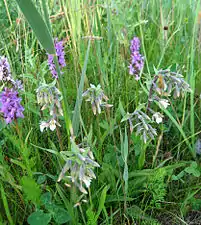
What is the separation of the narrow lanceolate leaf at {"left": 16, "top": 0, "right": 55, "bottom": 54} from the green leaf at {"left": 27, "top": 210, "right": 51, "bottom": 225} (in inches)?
20.4

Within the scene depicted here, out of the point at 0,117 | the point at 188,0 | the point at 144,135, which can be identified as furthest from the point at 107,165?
the point at 188,0

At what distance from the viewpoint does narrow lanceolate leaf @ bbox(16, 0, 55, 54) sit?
1.84 ft

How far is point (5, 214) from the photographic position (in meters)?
1.02

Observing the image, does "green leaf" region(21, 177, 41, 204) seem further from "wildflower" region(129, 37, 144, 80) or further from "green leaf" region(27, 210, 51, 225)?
"wildflower" region(129, 37, 144, 80)

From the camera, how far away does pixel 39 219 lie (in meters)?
0.91

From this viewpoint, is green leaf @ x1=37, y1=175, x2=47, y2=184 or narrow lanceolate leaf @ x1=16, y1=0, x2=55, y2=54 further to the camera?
green leaf @ x1=37, y1=175, x2=47, y2=184

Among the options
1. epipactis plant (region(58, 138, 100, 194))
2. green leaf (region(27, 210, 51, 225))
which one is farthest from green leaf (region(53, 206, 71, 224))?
epipactis plant (region(58, 138, 100, 194))

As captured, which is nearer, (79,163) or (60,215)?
(79,163)

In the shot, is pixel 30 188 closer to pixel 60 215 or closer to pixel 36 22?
pixel 60 215

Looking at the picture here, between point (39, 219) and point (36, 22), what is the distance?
1.91 feet

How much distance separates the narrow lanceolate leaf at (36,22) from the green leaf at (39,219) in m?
0.52

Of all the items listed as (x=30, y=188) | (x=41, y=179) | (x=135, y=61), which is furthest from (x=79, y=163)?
(x=135, y=61)

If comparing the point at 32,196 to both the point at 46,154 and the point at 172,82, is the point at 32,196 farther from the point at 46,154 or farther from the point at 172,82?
the point at 172,82

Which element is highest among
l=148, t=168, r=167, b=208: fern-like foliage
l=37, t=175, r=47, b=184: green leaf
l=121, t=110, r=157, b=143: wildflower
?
l=121, t=110, r=157, b=143: wildflower
